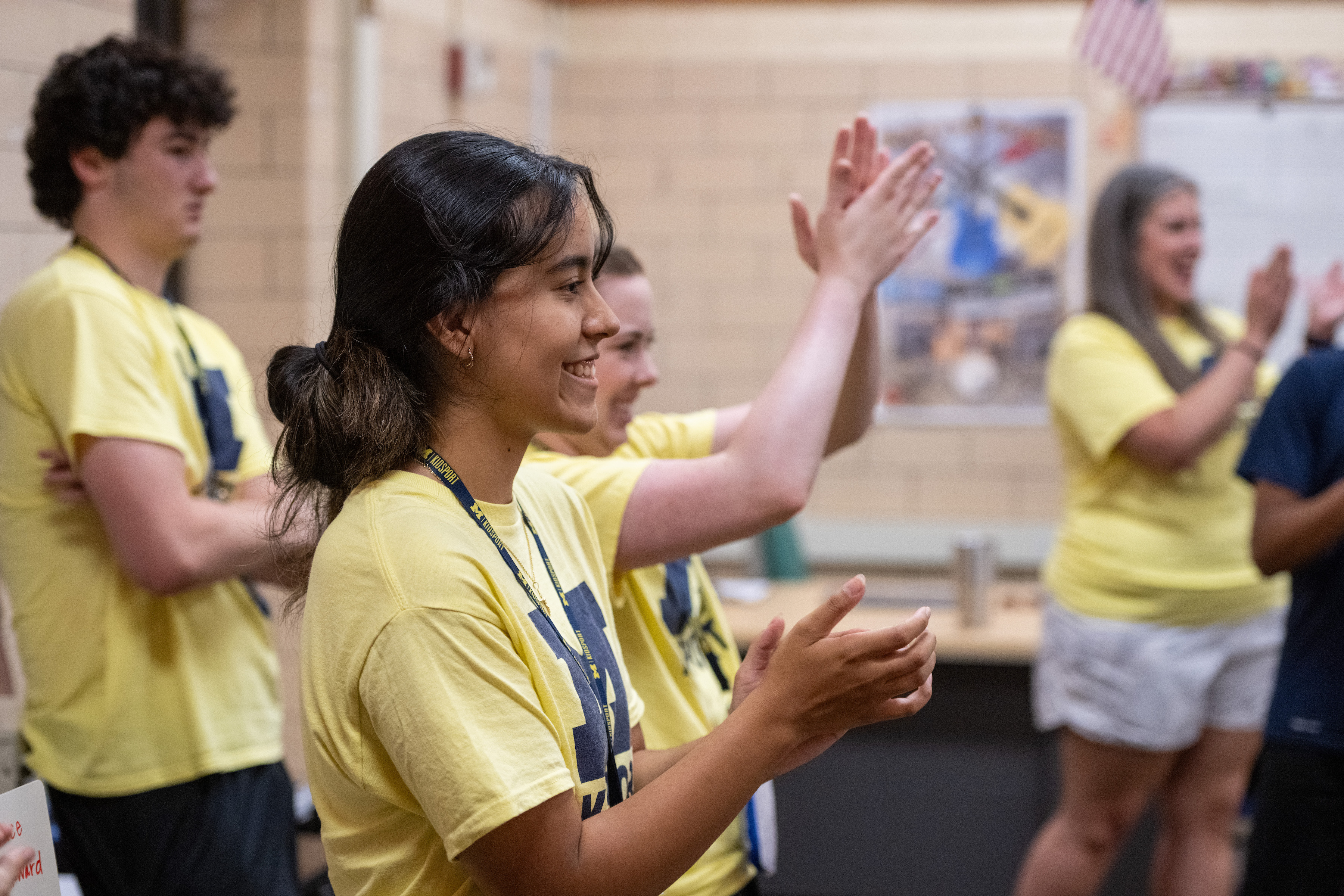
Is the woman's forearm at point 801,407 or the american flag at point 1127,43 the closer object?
the woman's forearm at point 801,407

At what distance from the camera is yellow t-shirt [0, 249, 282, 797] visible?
1.62m

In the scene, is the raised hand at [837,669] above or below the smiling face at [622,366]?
below

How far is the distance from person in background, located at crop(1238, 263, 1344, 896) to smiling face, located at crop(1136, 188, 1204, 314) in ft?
2.73

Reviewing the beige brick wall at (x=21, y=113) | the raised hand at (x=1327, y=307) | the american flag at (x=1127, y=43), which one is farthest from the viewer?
the american flag at (x=1127, y=43)

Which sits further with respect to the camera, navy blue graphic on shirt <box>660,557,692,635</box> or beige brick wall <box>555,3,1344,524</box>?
beige brick wall <box>555,3,1344,524</box>

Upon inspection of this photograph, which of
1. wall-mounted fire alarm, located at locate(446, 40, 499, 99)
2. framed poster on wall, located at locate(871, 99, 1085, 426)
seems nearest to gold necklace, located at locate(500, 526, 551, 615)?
wall-mounted fire alarm, located at locate(446, 40, 499, 99)

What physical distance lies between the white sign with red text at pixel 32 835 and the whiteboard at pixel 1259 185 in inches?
161

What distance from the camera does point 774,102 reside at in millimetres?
4699

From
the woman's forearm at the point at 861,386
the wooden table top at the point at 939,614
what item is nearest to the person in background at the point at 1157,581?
the wooden table top at the point at 939,614

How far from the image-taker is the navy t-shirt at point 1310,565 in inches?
74.0

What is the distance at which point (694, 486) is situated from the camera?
1411 mm

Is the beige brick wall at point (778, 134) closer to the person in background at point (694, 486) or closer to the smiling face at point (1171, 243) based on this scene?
the smiling face at point (1171, 243)

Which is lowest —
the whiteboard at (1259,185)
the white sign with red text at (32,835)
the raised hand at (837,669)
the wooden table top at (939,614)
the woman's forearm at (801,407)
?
the wooden table top at (939,614)

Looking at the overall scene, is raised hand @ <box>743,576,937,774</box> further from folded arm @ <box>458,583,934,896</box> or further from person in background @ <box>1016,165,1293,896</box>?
person in background @ <box>1016,165,1293,896</box>
